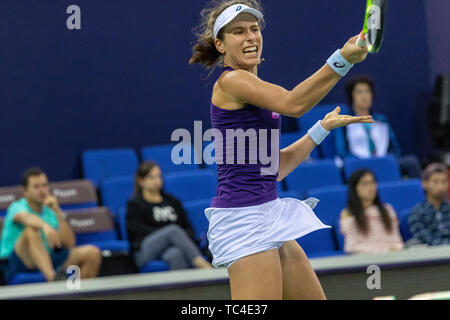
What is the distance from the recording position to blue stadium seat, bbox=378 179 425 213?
15.9ft

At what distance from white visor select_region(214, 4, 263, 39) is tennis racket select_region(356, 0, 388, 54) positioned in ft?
1.32

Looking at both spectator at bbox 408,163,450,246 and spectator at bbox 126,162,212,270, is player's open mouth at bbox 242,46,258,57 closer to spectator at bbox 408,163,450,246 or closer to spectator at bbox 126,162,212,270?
spectator at bbox 126,162,212,270

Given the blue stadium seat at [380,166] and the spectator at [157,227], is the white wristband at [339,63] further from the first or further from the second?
the blue stadium seat at [380,166]

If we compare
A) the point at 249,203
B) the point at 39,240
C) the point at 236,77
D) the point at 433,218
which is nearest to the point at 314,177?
the point at 433,218

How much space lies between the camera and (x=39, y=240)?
438 cm

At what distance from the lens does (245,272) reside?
2.38m

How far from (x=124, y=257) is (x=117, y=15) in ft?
4.68

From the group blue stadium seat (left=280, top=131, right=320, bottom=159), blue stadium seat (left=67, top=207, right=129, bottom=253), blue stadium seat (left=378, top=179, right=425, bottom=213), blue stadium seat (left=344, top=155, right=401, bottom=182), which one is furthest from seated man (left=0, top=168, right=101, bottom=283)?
blue stadium seat (left=378, top=179, right=425, bottom=213)

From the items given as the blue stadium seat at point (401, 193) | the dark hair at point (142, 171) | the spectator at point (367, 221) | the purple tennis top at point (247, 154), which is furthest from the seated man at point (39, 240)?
the purple tennis top at point (247, 154)

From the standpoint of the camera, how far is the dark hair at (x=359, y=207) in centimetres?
431

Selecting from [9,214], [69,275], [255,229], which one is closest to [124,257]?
[69,275]

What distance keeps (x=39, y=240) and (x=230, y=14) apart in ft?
7.80
